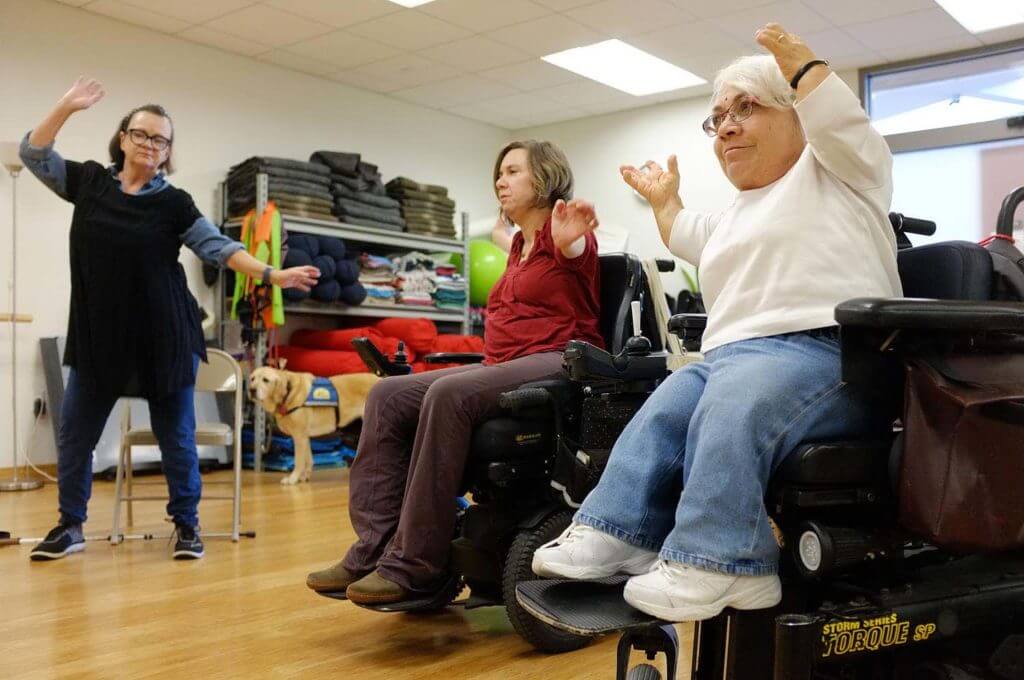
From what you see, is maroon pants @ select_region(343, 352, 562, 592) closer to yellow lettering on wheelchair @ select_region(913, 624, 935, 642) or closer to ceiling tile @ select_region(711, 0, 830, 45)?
yellow lettering on wheelchair @ select_region(913, 624, 935, 642)

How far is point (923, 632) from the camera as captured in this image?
138cm

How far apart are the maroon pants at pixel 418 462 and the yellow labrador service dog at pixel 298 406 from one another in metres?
3.24

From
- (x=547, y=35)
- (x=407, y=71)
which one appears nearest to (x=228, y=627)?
Result: (x=547, y=35)

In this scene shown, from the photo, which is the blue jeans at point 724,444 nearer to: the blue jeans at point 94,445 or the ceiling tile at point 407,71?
the blue jeans at point 94,445

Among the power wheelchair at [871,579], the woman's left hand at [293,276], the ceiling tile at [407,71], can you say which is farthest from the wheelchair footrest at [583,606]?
the ceiling tile at [407,71]

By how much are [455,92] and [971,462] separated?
6.74 m

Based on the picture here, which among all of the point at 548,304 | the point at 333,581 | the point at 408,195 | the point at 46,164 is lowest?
the point at 333,581

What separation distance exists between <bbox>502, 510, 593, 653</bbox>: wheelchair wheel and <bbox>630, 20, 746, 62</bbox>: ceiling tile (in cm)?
453

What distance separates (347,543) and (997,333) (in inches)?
107

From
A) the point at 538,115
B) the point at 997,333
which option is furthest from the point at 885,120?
the point at 997,333

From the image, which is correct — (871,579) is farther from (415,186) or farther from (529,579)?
(415,186)

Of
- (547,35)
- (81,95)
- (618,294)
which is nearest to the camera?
(618,294)

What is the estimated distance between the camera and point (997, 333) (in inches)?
55.1

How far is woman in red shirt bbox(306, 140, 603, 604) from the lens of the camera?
2.29 meters
